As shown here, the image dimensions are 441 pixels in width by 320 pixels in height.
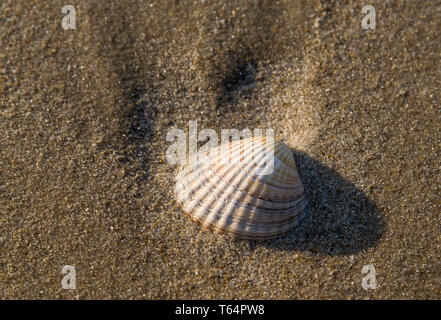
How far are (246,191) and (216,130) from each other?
0.49 metres

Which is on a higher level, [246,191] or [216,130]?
[216,130]

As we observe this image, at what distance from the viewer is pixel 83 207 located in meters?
2.44

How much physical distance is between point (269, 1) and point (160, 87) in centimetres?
96

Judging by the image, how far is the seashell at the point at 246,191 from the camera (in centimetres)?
234

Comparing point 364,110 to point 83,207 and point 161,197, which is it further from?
point 83,207

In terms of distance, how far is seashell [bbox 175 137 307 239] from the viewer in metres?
2.34

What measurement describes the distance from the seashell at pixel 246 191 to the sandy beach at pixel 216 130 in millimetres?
83

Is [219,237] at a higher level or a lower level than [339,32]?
lower

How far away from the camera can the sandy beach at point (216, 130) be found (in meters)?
2.38

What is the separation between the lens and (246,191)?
7.76 ft

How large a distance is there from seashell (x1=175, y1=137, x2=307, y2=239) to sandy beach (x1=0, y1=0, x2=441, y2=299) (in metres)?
0.08

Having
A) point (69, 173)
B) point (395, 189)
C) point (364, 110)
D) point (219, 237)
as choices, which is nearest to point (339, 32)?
point (364, 110)

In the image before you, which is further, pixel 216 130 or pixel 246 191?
pixel 216 130

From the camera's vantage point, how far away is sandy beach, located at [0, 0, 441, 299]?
7.82 ft
